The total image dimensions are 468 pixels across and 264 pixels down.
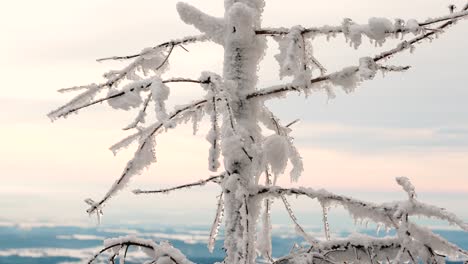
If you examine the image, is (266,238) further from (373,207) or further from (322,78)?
(322,78)

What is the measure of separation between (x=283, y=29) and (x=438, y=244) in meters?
2.32

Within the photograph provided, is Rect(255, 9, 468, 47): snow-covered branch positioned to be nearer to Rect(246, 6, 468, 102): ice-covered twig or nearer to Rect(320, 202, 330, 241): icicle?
Rect(246, 6, 468, 102): ice-covered twig

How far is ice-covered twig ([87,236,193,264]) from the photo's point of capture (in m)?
5.54

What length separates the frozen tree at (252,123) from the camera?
183 inches

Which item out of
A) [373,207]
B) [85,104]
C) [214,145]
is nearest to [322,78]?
[373,207]

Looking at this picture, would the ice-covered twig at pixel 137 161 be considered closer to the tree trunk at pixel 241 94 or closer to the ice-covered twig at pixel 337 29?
the tree trunk at pixel 241 94

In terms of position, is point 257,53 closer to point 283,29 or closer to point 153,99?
point 283,29

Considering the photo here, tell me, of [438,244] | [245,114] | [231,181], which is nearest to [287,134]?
[245,114]

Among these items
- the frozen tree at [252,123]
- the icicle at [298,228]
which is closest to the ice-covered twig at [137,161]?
the frozen tree at [252,123]

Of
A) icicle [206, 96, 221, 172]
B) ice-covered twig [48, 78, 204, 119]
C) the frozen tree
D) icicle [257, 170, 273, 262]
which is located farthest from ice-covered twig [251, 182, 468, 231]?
icicle [206, 96, 221, 172]

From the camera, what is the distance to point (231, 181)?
5312 millimetres

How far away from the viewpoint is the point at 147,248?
567 centimetres

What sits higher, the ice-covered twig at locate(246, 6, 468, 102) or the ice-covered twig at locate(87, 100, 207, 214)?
the ice-covered twig at locate(246, 6, 468, 102)

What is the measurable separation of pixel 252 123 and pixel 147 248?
60.5 inches
